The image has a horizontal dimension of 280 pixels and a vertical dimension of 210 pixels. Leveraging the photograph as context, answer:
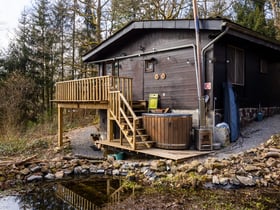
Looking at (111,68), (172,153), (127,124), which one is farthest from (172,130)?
(111,68)

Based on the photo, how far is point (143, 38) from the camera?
9.60 meters

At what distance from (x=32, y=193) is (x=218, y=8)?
47.2 feet

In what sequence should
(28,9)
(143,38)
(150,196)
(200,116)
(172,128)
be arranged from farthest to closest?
(28,9) → (143,38) → (200,116) → (172,128) → (150,196)

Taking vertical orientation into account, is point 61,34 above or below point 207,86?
above

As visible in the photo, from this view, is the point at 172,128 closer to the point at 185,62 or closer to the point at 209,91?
the point at 209,91

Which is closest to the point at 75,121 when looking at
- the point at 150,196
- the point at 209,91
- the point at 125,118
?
the point at 125,118

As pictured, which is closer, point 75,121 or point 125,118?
point 125,118

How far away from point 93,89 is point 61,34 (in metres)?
11.1

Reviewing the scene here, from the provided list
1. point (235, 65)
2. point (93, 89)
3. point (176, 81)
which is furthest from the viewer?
point (235, 65)

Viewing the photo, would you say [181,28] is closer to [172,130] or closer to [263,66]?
[172,130]

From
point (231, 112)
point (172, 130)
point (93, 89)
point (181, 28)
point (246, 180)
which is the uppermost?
point (181, 28)

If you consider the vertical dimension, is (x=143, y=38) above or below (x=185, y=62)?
above

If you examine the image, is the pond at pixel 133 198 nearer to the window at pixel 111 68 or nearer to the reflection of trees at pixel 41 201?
the reflection of trees at pixel 41 201

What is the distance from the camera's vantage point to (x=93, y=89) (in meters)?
8.57
